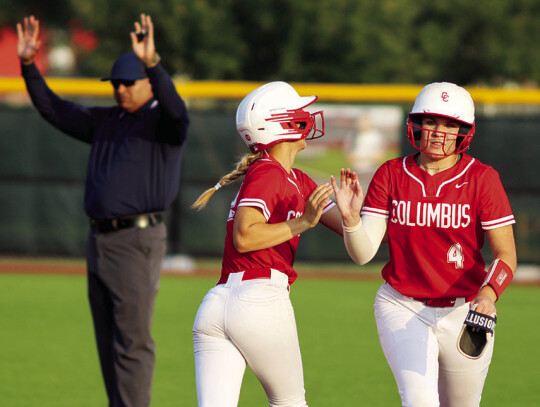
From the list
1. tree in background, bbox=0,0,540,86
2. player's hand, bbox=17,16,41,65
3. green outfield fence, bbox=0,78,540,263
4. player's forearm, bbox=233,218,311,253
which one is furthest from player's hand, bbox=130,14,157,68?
tree in background, bbox=0,0,540,86

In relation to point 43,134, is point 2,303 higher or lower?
lower

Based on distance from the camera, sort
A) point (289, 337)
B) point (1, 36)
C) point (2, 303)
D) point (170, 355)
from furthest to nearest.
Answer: point (1, 36) → point (2, 303) → point (170, 355) → point (289, 337)

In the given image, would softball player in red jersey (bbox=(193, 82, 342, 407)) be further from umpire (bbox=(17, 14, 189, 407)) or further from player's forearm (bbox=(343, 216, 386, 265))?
umpire (bbox=(17, 14, 189, 407))

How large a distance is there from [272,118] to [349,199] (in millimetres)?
547

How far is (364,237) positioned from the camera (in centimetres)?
470

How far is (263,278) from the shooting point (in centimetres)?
436

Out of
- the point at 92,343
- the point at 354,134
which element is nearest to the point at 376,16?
the point at 354,134

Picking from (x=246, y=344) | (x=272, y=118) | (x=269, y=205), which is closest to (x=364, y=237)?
(x=269, y=205)

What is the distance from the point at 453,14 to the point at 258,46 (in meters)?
6.73

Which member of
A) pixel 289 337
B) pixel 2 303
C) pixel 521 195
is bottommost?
pixel 2 303

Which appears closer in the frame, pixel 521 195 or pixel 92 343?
pixel 92 343

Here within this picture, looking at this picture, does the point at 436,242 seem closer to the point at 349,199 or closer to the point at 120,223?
the point at 349,199

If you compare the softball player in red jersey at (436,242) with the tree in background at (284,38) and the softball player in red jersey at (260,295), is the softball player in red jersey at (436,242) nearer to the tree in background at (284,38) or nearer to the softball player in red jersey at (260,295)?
the softball player in red jersey at (260,295)

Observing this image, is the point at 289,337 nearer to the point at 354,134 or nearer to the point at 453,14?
the point at 354,134
